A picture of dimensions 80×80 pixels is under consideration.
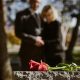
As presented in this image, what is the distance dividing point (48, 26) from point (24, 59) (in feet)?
2.36

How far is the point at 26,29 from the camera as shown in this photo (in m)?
8.82

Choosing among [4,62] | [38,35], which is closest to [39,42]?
[38,35]

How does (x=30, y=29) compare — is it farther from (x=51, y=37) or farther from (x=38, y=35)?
(x=51, y=37)

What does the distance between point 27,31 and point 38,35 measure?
8.9 inches

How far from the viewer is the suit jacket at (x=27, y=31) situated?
8.72m

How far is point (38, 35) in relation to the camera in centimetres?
873

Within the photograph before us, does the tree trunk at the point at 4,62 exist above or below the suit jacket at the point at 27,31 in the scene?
below

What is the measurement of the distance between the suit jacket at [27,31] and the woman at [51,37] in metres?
0.18

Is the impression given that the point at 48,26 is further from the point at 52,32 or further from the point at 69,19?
the point at 69,19

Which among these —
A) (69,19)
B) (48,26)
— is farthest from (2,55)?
(69,19)

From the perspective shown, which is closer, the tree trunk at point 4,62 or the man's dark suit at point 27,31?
the tree trunk at point 4,62

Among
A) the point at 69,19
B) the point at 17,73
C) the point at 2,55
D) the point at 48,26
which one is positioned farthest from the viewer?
the point at 69,19

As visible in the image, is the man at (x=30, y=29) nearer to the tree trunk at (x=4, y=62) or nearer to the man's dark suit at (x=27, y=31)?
the man's dark suit at (x=27, y=31)

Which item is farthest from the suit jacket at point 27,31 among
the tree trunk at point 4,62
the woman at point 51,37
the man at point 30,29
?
the tree trunk at point 4,62
